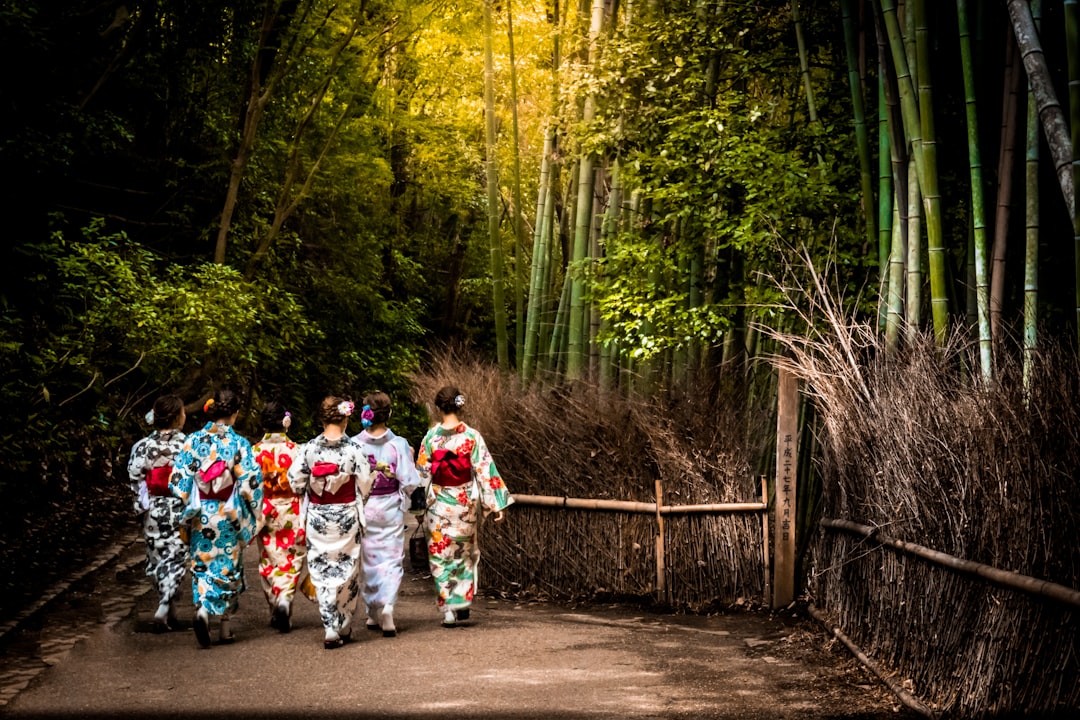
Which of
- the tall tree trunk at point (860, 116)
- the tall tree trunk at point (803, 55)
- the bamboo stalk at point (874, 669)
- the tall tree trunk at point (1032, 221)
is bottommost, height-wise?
the bamboo stalk at point (874, 669)

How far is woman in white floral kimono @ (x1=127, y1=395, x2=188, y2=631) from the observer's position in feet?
21.9

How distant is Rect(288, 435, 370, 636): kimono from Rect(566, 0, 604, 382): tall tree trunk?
12.2 ft

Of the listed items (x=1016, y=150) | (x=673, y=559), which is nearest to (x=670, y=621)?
(x=673, y=559)

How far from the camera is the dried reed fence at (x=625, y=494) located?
24.5 feet

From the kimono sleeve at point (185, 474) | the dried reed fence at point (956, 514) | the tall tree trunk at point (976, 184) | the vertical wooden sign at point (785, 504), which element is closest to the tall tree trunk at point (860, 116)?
the vertical wooden sign at point (785, 504)

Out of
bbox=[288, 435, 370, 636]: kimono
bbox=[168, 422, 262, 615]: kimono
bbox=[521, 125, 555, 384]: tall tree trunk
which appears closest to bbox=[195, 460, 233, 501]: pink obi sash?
bbox=[168, 422, 262, 615]: kimono

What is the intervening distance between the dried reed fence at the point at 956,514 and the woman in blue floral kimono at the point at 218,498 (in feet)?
10.5

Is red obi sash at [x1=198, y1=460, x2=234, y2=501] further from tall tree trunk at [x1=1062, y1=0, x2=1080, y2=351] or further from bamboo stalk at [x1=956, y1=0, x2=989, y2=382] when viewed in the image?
tall tree trunk at [x1=1062, y1=0, x2=1080, y2=351]

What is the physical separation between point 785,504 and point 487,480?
184 centimetres

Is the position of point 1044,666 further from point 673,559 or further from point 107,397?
point 107,397

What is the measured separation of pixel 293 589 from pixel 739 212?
410 centimetres

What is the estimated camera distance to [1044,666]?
373 cm

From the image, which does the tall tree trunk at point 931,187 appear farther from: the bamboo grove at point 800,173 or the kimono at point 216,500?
the kimono at point 216,500

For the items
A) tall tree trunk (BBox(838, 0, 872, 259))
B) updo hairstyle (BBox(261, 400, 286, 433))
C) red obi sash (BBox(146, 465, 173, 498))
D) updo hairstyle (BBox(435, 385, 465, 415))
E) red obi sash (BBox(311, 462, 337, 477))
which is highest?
tall tree trunk (BBox(838, 0, 872, 259))
